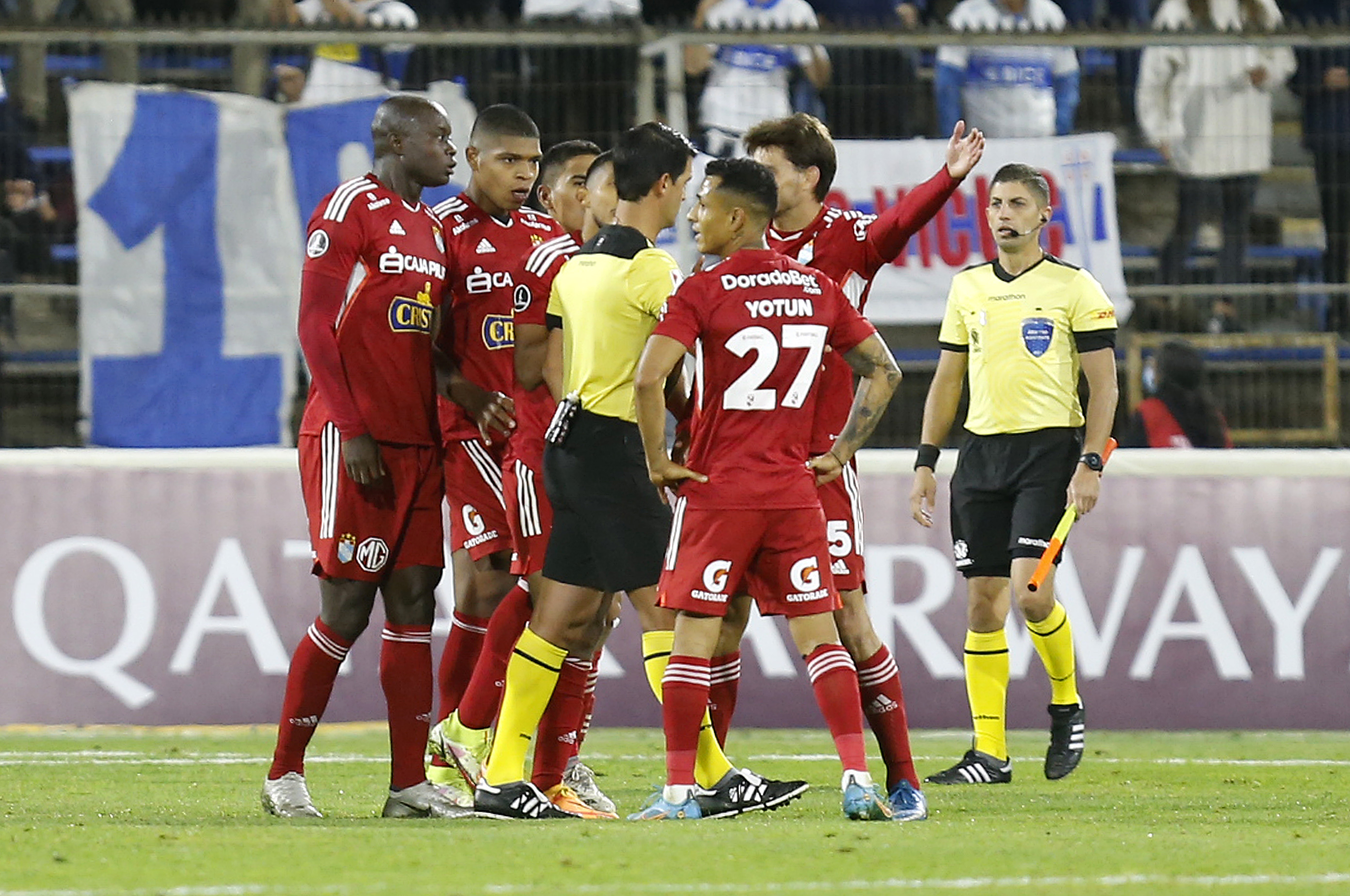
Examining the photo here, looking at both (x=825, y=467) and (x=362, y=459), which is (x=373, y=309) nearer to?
(x=362, y=459)

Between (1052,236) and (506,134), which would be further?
(1052,236)

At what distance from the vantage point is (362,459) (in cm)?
642

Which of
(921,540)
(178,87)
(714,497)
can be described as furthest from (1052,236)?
(714,497)

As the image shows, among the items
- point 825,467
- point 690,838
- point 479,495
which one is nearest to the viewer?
point 690,838

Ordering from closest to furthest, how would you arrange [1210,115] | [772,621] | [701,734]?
[701,734] < [772,621] < [1210,115]

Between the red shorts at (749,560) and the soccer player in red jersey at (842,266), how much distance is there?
50cm

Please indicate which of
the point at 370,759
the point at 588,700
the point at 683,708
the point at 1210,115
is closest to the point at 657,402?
the point at 683,708

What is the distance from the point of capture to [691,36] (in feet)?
34.3

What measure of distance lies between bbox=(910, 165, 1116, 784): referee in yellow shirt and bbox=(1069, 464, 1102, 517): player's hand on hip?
3.1 inches

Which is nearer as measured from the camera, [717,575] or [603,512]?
[717,575]

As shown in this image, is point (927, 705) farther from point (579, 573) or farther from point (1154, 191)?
point (579, 573)

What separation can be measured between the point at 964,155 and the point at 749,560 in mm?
1516

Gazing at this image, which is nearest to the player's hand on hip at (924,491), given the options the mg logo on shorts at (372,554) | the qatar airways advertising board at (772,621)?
the qatar airways advertising board at (772,621)

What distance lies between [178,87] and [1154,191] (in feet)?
16.1
